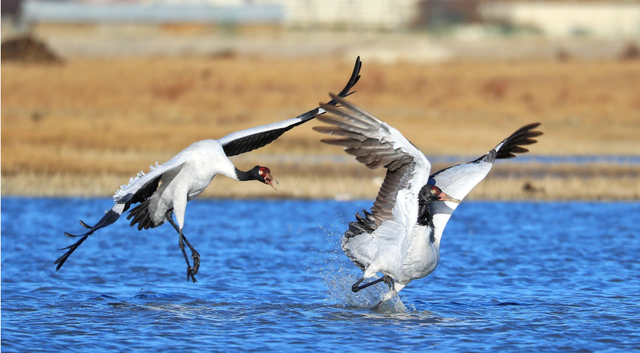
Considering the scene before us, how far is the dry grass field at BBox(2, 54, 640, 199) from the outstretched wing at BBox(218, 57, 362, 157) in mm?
6406

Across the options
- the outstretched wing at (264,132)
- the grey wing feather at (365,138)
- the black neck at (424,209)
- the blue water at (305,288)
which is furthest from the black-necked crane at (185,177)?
the black neck at (424,209)

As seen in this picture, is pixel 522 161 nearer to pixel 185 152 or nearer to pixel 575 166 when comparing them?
pixel 575 166

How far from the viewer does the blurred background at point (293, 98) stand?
17109 millimetres

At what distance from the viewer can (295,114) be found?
1048 inches

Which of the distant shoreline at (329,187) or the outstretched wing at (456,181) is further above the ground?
the distant shoreline at (329,187)

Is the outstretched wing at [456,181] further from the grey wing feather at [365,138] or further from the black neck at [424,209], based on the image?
the grey wing feather at [365,138]

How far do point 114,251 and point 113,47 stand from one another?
116 feet

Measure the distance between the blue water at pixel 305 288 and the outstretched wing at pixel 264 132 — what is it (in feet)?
4.84

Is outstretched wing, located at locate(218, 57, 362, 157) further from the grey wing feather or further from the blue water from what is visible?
the blue water

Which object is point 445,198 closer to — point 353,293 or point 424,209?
point 424,209

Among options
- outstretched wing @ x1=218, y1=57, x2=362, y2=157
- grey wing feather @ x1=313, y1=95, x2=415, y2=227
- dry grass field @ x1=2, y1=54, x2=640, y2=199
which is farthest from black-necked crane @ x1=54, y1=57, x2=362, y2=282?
dry grass field @ x1=2, y1=54, x2=640, y2=199


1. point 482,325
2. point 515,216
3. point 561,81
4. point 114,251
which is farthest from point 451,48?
point 482,325

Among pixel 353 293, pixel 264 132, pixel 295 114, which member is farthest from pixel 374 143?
pixel 295 114

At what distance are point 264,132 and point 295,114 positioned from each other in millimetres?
17779
